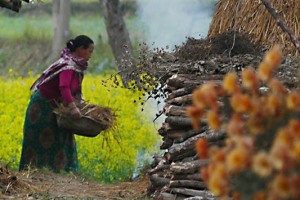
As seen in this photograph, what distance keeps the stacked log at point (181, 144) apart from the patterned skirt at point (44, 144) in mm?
2661

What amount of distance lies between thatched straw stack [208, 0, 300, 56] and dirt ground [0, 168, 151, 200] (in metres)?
1.61

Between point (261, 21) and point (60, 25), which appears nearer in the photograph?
point (261, 21)

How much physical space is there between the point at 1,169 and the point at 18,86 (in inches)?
295

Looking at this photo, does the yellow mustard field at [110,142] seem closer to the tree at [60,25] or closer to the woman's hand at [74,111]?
the woman's hand at [74,111]

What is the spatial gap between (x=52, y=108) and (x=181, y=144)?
10.5 ft

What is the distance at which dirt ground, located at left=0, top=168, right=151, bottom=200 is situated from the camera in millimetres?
8883

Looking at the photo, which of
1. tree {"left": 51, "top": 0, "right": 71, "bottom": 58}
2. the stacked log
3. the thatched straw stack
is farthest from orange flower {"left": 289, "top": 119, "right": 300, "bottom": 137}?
tree {"left": 51, "top": 0, "right": 71, "bottom": 58}

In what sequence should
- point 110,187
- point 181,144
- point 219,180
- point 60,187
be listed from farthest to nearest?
point 110,187, point 60,187, point 181,144, point 219,180

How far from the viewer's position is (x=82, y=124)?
10555mm

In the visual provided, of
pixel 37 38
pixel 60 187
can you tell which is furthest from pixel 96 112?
pixel 37 38

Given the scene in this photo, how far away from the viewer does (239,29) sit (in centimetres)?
939

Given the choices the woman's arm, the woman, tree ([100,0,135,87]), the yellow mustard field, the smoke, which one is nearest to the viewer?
the woman's arm

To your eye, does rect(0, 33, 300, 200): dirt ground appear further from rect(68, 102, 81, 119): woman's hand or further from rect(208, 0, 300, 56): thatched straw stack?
rect(68, 102, 81, 119): woman's hand

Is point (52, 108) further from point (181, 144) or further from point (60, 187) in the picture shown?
point (181, 144)
